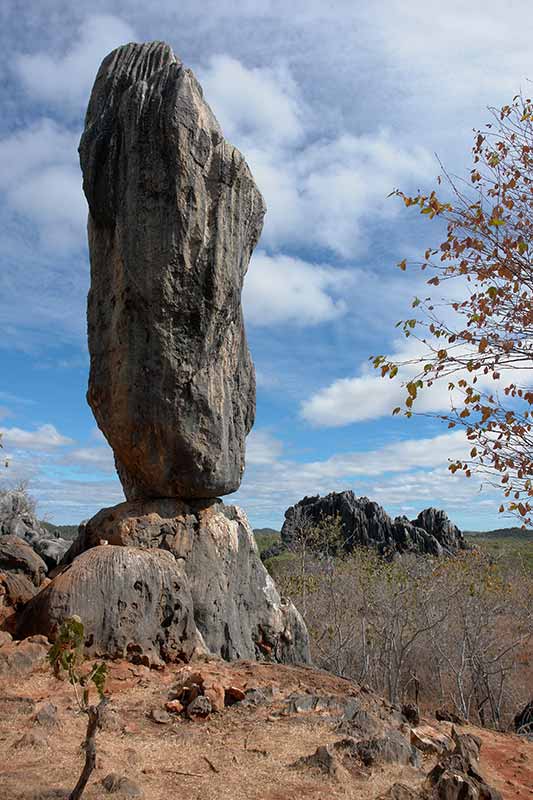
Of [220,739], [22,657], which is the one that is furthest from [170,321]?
[220,739]

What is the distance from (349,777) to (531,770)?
10.5 feet

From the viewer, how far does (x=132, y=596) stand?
24.4ft

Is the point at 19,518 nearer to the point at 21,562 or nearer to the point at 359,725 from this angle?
the point at 21,562

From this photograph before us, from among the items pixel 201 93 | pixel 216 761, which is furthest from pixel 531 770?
pixel 201 93

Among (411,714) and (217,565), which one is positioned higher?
(217,565)

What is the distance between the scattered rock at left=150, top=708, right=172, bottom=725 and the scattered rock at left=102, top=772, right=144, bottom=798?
4.31ft

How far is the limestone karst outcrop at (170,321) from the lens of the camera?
8992mm

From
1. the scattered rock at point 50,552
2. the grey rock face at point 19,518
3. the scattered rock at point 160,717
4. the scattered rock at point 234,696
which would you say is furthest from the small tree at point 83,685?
the grey rock face at point 19,518

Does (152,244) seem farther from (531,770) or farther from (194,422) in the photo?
(531,770)

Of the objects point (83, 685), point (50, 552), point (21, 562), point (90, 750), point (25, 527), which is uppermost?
point (25, 527)

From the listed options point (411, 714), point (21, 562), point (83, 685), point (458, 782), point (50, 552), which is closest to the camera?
point (83, 685)

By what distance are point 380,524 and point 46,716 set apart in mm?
43260

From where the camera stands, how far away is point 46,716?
537cm

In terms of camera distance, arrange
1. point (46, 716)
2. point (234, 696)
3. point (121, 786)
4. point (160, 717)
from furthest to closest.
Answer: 1. point (234, 696)
2. point (160, 717)
3. point (46, 716)
4. point (121, 786)
